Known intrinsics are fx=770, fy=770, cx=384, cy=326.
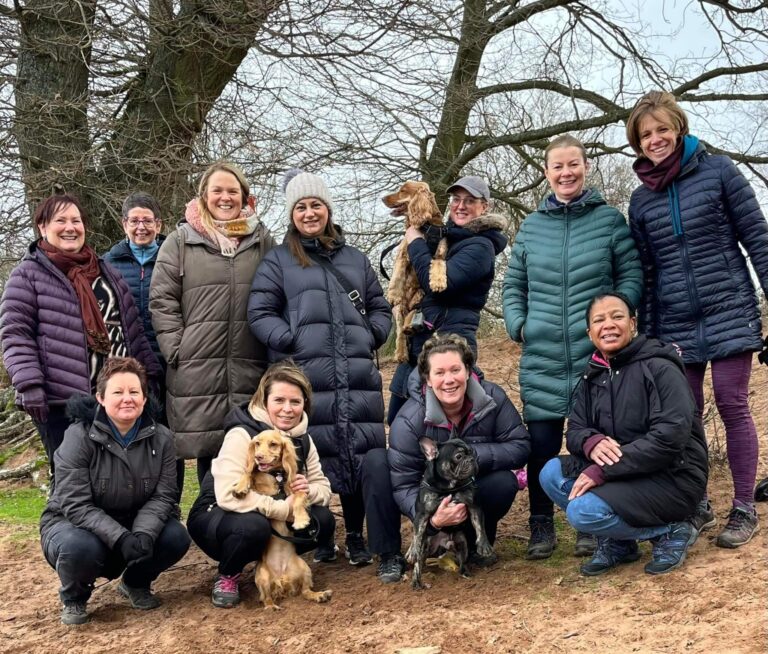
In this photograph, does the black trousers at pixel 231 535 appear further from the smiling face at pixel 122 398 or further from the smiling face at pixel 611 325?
the smiling face at pixel 611 325

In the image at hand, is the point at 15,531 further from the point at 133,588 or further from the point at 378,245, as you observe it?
the point at 378,245

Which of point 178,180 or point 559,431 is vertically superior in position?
point 178,180

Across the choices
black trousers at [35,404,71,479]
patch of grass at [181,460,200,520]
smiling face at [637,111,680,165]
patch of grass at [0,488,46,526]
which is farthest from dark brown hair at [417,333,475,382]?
patch of grass at [0,488,46,526]

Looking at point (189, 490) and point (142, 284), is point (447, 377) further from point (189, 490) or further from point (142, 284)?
point (189, 490)

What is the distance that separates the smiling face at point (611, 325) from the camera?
405cm

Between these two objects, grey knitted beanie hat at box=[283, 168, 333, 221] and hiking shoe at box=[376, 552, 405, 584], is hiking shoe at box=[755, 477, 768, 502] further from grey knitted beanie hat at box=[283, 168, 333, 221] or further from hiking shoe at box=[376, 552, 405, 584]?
grey knitted beanie hat at box=[283, 168, 333, 221]

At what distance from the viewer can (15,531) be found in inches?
238

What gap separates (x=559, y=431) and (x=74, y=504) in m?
2.74

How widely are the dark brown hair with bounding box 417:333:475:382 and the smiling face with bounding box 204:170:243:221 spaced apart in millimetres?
1553

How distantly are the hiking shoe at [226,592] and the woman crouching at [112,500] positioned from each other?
28 centimetres

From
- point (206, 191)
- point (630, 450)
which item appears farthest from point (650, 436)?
point (206, 191)

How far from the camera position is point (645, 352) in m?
4.03

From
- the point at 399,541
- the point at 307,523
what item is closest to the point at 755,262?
the point at 399,541

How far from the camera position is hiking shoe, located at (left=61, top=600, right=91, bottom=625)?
4117mm
